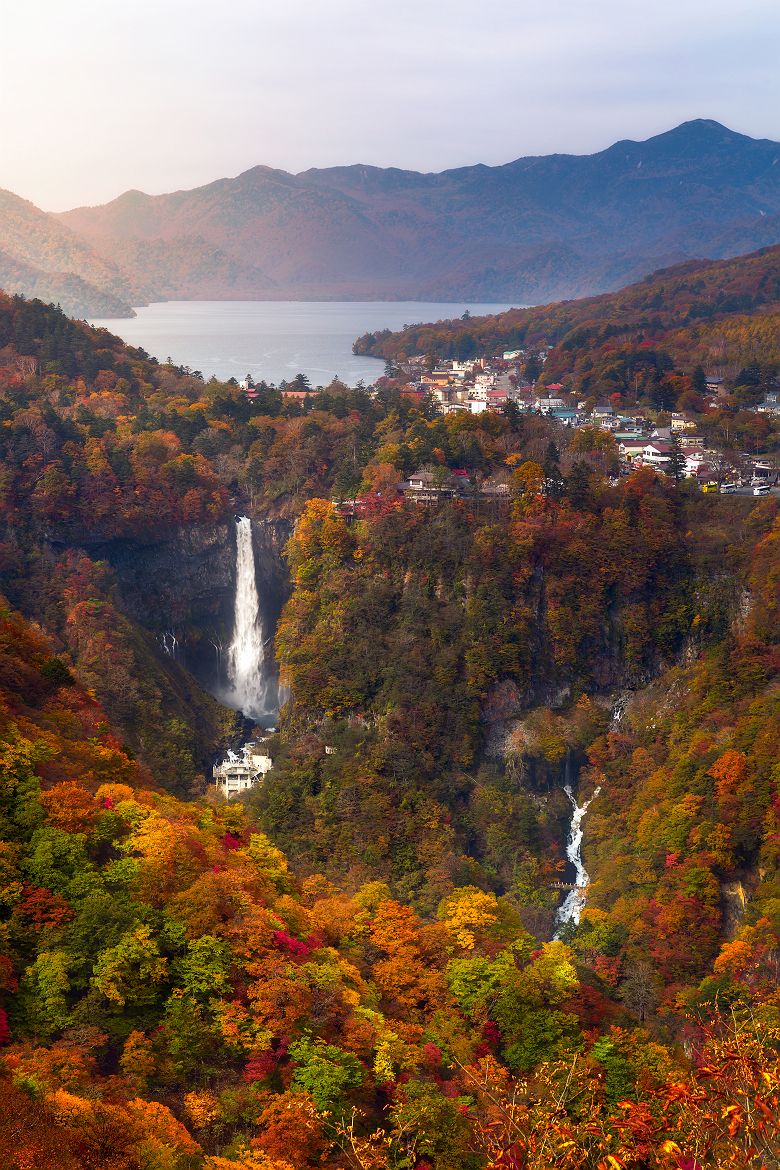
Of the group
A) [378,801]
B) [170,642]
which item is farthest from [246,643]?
[378,801]

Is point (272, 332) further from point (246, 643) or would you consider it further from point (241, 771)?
point (241, 771)

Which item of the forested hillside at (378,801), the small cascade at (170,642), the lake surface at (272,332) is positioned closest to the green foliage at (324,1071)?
the forested hillside at (378,801)

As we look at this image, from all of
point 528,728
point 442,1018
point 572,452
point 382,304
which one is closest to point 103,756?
point 442,1018

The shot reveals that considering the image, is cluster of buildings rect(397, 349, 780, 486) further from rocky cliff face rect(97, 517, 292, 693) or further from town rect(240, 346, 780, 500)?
rocky cliff face rect(97, 517, 292, 693)

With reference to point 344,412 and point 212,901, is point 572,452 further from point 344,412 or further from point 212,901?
point 212,901

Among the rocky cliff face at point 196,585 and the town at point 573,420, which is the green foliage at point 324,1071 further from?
the rocky cliff face at point 196,585

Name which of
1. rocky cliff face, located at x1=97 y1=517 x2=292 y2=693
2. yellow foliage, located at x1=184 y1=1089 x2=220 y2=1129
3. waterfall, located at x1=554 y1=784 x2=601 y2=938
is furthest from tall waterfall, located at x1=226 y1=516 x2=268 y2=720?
yellow foliage, located at x1=184 y1=1089 x2=220 y2=1129
